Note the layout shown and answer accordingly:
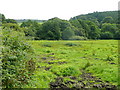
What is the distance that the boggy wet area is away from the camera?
13.0 meters

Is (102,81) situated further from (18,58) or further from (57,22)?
(57,22)

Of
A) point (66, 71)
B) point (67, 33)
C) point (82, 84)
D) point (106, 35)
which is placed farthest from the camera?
point (106, 35)

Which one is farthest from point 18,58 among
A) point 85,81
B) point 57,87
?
point 85,81

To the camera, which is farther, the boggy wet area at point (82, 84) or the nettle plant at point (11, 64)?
the boggy wet area at point (82, 84)

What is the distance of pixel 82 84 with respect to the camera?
44.4 ft

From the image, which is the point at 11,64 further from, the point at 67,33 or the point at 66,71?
the point at 67,33

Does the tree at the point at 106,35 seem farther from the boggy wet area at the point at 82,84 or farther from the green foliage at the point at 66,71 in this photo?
the boggy wet area at the point at 82,84

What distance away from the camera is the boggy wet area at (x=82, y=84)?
42.7 ft

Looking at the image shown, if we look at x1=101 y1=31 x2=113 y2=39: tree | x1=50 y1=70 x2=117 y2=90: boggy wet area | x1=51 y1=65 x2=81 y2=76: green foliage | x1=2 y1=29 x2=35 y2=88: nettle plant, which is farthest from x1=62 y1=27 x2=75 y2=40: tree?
x1=2 y1=29 x2=35 y2=88: nettle plant

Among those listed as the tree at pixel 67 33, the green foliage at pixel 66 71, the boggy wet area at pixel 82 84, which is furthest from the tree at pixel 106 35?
the boggy wet area at pixel 82 84

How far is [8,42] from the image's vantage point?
984 centimetres

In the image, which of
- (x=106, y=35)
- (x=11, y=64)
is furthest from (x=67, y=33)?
(x=11, y=64)

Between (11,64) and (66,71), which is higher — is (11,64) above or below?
above

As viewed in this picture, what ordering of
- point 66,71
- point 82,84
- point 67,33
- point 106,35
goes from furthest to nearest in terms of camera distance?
point 106,35 < point 67,33 < point 66,71 < point 82,84
